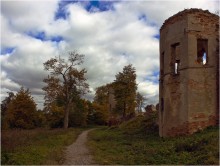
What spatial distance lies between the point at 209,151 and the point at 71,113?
38486 millimetres

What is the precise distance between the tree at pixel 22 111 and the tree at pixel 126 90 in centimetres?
1559

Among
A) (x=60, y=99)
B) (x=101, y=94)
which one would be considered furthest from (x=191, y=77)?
(x=101, y=94)

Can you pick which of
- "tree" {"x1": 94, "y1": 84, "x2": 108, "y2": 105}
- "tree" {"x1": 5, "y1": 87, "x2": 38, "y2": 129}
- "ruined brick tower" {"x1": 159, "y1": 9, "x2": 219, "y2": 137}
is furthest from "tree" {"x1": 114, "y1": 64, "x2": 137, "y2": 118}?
"ruined brick tower" {"x1": 159, "y1": 9, "x2": 219, "y2": 137}

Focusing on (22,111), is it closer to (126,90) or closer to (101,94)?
(126,90)

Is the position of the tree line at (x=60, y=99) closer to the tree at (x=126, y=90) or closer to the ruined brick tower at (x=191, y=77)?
the tree at (x=126, y=90)

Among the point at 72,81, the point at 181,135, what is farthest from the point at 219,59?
the point at 72,81

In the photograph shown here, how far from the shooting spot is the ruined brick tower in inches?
739

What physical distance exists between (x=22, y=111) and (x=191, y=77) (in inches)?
982

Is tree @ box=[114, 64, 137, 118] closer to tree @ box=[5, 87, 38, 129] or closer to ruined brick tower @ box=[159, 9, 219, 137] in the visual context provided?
tree @ box=[5, 87, 38, 129]

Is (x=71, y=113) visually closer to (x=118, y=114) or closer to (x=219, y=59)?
(x=118, y=114)

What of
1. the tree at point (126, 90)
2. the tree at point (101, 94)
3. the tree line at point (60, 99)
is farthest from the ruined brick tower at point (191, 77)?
the tree at point (101, 94)

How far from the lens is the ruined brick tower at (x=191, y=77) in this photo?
18766 mm

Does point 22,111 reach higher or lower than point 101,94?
lower

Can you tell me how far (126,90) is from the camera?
4956 cm
